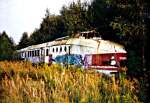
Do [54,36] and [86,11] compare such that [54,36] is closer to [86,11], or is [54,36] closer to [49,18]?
[49,18]

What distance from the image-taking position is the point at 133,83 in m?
6.93

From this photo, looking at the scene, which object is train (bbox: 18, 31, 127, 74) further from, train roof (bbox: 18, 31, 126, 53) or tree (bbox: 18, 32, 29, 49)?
tree (bbox: 18, 32, 29, 49)

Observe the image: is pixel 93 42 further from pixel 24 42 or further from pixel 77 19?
pixel 24 42

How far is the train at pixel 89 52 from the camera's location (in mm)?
17750

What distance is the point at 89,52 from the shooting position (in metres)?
19.4

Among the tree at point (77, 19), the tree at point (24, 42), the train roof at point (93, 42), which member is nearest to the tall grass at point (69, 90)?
the train roof at point (93, 42)

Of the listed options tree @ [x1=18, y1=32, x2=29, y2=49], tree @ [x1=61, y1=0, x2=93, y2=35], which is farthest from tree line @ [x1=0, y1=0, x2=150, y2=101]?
tree @ [x1=18, y1=32, x2=29, y2=49]

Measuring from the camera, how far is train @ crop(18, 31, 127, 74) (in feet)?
58.2

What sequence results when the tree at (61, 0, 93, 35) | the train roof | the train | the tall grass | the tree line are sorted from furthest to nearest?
the tree at (61, 0, 93, 35), the train roof, the train, the tree line, the tall grass

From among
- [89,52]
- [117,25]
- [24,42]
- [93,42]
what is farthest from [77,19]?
[24,42]

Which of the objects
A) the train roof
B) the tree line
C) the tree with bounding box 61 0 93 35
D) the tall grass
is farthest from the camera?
the tree with bounding box 61 0 93 35

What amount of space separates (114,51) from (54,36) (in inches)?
557

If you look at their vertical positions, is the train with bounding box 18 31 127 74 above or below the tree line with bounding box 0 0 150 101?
below

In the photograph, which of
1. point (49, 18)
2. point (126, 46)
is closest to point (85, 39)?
point (126, 46)
